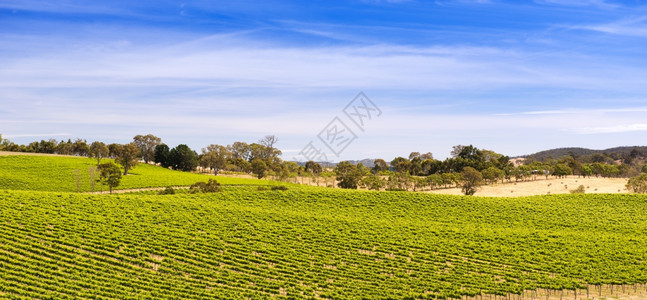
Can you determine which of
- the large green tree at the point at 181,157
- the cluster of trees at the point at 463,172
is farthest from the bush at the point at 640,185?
the large green tree at the point at 181,157

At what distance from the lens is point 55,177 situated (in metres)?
94.4

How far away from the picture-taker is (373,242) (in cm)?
4644

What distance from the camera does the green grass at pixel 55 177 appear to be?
8644cm

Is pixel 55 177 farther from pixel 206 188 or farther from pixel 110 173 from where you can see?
pixel 206 188

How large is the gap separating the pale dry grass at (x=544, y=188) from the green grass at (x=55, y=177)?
2452 inches

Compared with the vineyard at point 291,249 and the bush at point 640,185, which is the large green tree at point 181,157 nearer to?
the vineyard at point 291,249

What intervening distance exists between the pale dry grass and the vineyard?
49.5m

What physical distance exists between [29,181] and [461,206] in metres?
84.3

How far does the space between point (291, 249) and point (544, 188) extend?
348 ft

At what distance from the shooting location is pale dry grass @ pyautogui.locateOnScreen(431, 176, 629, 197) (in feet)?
379

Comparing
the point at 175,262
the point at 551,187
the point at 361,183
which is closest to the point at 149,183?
the point at 361,183

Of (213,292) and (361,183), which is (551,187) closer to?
(361,183)

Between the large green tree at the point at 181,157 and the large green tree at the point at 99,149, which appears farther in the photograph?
the large green tree at the point at 181,157

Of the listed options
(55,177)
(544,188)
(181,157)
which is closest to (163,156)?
(181,157)
